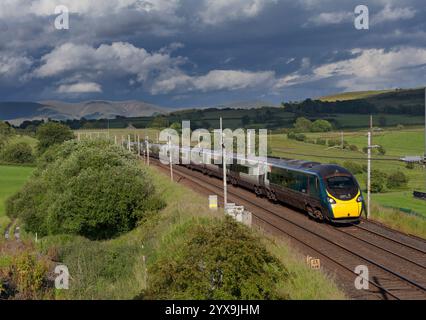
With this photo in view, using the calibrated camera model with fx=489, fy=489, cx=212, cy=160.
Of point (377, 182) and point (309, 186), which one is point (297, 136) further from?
point (309, 186)

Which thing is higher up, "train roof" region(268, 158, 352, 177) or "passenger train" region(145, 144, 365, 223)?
"train roof" region(268, 158, 352, 177)

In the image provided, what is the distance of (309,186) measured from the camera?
28375 millimetres

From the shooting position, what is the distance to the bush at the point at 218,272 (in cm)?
1230

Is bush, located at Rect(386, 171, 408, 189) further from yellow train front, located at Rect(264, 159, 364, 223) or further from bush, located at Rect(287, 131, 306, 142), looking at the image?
yellow train front, located at Rect(264, 159, 364, 223)

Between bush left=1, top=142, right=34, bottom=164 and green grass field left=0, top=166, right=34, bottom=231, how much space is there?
10.5 meters

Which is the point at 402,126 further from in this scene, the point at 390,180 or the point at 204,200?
the point at 204,200

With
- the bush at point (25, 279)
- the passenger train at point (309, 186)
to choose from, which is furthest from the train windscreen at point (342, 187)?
the bush at point (25, 279)

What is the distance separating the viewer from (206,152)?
192ft

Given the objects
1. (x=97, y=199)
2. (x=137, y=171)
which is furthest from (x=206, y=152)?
(x=97, y=199)

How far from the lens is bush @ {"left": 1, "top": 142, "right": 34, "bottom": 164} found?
422 ft

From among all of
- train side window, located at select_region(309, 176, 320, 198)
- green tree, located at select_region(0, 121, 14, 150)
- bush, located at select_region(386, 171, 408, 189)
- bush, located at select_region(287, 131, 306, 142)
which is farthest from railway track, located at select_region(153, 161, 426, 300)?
green tree, located at select_region(0, 121, 14, 150)
